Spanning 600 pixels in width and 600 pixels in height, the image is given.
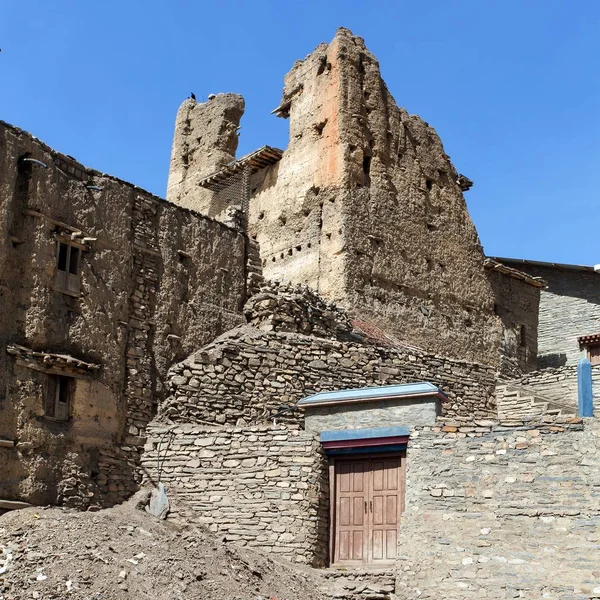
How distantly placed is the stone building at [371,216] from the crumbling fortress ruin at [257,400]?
0.17 meters

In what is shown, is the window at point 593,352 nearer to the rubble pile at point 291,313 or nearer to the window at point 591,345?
the window at point 591,345

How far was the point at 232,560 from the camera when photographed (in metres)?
13.8

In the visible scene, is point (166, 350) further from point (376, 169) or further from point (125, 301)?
point (376, 169)

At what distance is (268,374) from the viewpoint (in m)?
17.6

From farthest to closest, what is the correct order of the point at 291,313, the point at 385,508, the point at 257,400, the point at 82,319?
1. the point at 291,313
2. the point at 257,400
3. the point at 82,319
4. the point at 385,508

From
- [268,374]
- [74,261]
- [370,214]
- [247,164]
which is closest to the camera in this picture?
[74,261]

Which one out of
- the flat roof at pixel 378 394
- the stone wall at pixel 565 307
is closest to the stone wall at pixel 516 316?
the stone wall at pixel 565 307

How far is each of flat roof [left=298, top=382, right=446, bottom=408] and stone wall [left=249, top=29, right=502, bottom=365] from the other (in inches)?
266

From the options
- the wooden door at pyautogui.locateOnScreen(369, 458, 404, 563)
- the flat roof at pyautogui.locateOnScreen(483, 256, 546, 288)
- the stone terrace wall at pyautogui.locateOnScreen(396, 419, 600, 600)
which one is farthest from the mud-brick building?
the flat roof at pyautogui.locateOnScreen(483, 256, 546, 288)

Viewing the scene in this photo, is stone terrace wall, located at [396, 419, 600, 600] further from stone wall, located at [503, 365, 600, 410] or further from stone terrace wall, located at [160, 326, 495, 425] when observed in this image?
Answer: stone wall, located at [503, 365, 600, 410]

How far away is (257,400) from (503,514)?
5164 millimetres

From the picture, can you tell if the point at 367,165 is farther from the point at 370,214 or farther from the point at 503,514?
the point at 503,514

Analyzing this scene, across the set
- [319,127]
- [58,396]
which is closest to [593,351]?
[319,127]

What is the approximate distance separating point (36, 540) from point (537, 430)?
7.04 meters
